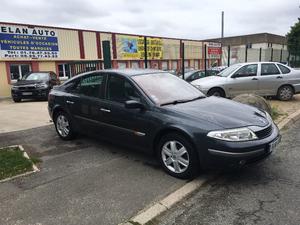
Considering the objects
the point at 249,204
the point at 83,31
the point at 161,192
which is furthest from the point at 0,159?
the point at 83,31

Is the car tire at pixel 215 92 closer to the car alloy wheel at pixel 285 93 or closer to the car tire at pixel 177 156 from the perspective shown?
the car alloy wheel at pixel 285 93

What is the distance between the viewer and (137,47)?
26.0m

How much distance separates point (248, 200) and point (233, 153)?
58cm

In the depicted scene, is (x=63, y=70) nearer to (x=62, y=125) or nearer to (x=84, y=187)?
(x=62, y=125)

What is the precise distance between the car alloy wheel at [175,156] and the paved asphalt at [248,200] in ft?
1.36

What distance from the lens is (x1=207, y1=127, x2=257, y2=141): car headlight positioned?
3.69 metres

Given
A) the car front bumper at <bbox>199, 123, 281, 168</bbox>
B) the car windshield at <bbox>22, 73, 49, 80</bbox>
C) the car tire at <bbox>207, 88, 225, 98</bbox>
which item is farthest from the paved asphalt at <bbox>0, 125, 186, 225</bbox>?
the car windshield at <bbox>22, 73, 49, 80</bbox>

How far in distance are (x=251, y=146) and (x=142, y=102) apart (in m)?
1.70

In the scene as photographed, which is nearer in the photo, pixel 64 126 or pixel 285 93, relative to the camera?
pixel 64 126

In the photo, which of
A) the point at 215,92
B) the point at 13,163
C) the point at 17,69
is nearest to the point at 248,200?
the point at 13,163

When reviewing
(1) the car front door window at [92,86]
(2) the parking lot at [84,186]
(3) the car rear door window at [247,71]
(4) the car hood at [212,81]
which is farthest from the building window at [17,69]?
(1) the car front door window at [92,86]

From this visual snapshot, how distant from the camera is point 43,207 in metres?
3.39

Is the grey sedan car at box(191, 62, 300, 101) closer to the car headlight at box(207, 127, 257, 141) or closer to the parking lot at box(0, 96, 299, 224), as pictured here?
the parking lot at box(0, 96, 299, 224)

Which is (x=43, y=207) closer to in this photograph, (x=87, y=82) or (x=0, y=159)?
(x=0, y=159)
